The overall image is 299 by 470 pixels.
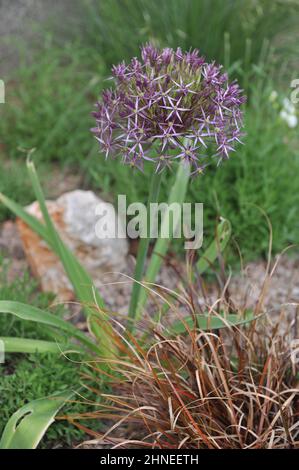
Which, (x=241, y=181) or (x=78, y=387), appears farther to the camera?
(x=241, y=181)

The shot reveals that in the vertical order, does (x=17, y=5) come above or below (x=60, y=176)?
above

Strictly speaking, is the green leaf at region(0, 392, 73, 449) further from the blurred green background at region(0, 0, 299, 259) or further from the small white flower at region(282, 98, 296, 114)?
the small white flower at region(282, 98, 296, 114)

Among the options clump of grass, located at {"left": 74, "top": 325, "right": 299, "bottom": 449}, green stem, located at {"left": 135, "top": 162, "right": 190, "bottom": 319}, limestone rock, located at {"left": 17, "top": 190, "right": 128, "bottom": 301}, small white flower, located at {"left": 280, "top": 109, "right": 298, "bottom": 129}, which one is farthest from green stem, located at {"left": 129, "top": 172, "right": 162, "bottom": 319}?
small white flower, located at {"left": 280, "top": 109, "right": 298, "bottom": 129}

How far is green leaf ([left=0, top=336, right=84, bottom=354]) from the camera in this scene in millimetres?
2586

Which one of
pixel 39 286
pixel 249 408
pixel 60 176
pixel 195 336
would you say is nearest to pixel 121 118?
pixel 195 336

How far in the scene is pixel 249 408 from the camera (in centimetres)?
241

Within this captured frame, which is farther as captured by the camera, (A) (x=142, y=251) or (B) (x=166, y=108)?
(A) (x=142, y=251)

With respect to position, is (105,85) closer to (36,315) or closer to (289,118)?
(289,118)

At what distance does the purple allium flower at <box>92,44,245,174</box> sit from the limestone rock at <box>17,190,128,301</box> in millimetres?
1229

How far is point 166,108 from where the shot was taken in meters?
2.12

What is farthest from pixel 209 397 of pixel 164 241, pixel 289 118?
pixel 289 118

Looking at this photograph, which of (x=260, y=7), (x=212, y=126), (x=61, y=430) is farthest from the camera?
(x=260, y=7)
